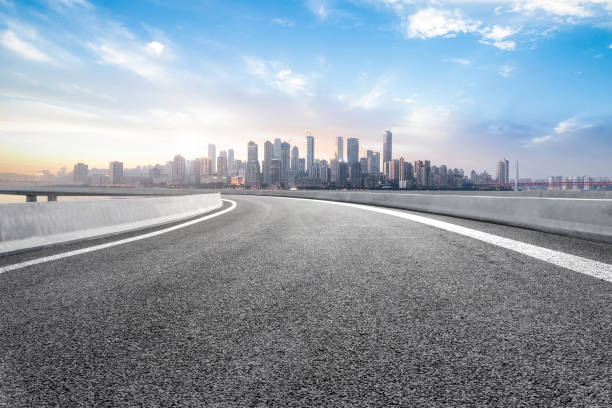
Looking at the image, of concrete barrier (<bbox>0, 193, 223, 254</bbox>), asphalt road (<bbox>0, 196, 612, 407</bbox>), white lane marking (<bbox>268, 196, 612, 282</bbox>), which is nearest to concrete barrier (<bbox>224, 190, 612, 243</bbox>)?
white lane marking (<bbox>268, 196, 612, 282</bbox>)

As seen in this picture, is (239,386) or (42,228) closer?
(239,386)

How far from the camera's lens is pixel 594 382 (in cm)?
199

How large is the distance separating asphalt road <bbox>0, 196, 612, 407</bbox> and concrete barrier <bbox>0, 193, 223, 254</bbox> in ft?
5.92

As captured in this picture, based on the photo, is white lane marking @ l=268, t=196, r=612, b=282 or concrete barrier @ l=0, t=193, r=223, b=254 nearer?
white lane marking @ l=268, t=196, r=612, b=282

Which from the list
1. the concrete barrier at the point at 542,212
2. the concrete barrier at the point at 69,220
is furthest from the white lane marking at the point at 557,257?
the concrete barrier at the point at 69,220

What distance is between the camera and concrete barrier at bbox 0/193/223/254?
21.0 ft

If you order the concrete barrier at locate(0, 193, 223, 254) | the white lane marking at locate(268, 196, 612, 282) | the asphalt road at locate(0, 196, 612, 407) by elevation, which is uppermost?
Answer: the concrete barrier at locate(0, 193, 223, 254)

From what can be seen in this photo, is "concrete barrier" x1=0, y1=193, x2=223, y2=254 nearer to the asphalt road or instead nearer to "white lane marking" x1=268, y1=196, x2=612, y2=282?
the asphalt road

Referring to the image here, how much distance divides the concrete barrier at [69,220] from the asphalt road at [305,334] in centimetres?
180

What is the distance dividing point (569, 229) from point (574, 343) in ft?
22.4

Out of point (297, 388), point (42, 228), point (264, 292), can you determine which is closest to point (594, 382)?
point (297, 388)

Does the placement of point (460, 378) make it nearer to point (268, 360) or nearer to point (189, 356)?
Result: point (268, 360)

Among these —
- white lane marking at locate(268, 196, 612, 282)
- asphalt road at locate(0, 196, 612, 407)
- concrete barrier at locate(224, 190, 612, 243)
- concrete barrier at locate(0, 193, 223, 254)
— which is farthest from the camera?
concrete barrier at locate(224, 190, 612, 243)

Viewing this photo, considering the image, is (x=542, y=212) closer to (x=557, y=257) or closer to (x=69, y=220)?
(x=557, y=257)
